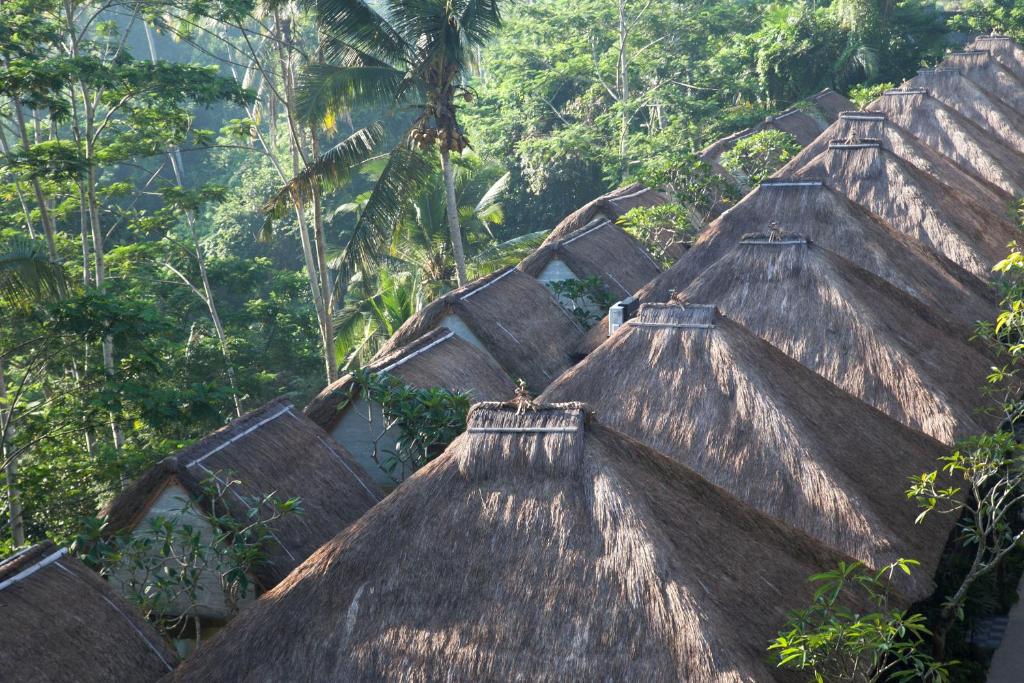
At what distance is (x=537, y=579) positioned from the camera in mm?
5957

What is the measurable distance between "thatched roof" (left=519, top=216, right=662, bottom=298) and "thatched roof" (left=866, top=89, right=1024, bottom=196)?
14.4 ft

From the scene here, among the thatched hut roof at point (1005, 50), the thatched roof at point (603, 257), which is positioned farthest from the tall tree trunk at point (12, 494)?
the thatched hut roof at point (1005, 50)

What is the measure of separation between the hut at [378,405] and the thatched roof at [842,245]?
7.36ft

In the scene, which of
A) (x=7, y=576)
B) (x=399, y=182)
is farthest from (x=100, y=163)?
(x=7, y=576)

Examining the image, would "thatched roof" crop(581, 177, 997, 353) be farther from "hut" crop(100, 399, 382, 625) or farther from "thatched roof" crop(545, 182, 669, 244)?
"thatched roof" crop(545, 182, 669, 244)

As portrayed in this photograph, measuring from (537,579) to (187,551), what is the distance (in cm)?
335

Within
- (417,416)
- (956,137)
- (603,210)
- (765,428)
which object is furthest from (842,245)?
(603,210)

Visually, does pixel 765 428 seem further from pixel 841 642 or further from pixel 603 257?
pixel 603 257

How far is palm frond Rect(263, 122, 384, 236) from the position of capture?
624 inches

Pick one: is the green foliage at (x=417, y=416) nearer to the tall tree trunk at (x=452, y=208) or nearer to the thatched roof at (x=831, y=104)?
the tall tree trunk at (x=452, y=208)

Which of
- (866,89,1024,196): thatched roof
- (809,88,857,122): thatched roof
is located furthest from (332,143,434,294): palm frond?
(809,88,857,122): thatched roof

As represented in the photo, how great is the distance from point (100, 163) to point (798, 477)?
1108 cm

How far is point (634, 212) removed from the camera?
15797 mm

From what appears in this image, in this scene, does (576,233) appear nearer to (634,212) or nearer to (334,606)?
(634,212)
